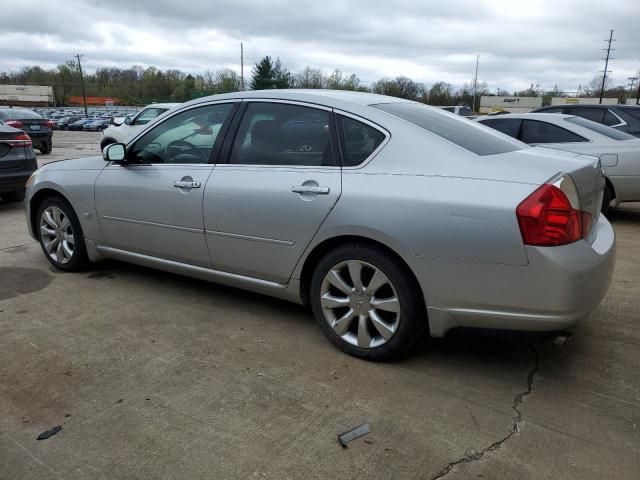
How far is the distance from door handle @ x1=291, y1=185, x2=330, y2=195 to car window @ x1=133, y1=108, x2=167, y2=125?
493 inches

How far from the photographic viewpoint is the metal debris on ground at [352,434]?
2.44m

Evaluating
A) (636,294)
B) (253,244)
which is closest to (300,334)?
(253,244)

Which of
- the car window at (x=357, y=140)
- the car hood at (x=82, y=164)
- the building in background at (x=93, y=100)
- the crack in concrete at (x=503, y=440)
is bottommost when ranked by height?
the crack in concrete at (x=503, y=440)

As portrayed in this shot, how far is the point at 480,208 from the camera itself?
8.75 ft

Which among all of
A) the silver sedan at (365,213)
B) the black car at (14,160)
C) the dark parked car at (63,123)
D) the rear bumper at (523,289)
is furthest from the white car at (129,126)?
the dark parked car at (63,123)

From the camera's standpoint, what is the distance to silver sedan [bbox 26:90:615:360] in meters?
2.65

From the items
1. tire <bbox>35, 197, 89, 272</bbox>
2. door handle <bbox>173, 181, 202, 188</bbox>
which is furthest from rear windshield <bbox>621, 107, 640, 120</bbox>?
tire <bbox>35, 197, 89, 272</bbox>

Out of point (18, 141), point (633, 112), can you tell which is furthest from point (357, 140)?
point (633, 112)

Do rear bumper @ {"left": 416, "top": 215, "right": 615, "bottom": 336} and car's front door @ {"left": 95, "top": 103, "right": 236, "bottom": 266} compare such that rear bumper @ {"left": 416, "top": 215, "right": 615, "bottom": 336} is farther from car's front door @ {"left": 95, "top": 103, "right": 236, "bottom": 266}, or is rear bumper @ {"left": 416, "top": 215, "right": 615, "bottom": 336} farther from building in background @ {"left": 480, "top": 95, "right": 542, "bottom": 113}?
building in background @ {"left": 480, "top": 95, "right": 542, "bottom": 113}

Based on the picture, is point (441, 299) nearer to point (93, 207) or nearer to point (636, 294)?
point (636, 294)

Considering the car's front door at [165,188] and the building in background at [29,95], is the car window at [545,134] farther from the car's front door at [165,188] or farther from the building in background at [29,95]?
the building in background at [29,95]

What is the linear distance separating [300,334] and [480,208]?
1512 millimetres

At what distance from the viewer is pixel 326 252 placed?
128 inches

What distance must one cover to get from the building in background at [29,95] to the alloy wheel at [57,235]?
322 ft
